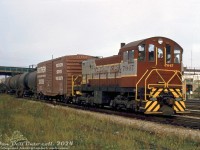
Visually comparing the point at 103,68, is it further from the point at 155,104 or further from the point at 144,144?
the point at 144,144

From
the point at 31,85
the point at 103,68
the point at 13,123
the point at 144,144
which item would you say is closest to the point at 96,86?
the point at 103,68

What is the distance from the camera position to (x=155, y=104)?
1566 centimetres

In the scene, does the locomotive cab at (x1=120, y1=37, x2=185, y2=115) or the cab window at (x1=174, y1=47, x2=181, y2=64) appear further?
the cab window at (x1=174, y1=47, x2=181, y2=64)

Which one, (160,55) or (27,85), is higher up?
(160,55)

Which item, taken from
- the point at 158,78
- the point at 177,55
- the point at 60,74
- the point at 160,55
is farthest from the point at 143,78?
the point at 60,74

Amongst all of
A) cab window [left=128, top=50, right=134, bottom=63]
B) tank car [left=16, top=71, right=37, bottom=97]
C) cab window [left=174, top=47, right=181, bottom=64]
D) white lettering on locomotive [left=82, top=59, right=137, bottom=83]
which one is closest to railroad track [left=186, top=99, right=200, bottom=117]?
cab window [left=174, top=47, right=181, bottom=64]

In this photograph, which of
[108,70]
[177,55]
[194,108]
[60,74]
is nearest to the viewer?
[177,55]

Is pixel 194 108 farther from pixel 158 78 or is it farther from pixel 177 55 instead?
pixel 158 78

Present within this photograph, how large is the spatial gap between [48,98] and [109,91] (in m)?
14.0

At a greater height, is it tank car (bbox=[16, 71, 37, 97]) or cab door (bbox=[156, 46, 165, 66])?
cab door (bbox=[156, 46, 165, 66])

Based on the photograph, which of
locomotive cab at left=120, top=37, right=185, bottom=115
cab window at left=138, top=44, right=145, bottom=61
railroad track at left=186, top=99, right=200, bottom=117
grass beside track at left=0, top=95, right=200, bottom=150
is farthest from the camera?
railroad track at left=186, top=99, right=200, bottom=117

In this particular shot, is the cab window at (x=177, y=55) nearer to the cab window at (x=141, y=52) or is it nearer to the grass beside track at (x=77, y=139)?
the cab window at (x=141, y=52)

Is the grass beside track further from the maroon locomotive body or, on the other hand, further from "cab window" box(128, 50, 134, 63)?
the maroon locomotive body

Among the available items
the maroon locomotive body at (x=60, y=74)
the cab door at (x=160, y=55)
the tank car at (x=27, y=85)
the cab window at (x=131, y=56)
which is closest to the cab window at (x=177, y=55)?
the cab door at (x=160, y=55)
